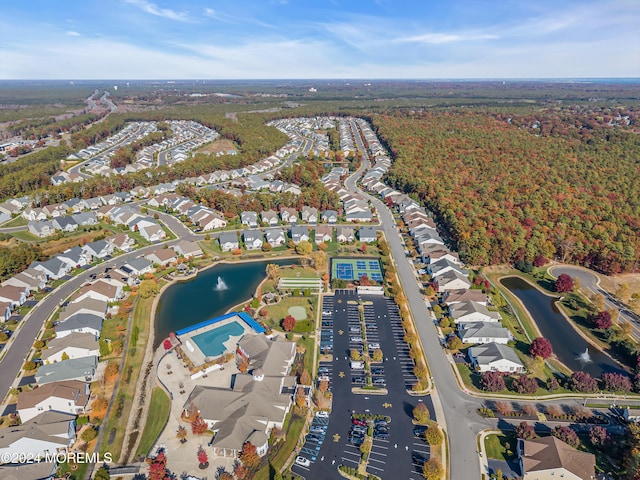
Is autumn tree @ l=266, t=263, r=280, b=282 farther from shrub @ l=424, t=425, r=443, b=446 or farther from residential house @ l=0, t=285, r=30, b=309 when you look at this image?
residential house @ l=0, t=285, r=30, b=309

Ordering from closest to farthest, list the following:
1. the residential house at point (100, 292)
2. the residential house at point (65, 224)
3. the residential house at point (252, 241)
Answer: the residential house at point (100, 292), the residential house at point (252, 241), the residential house at point (65, 224)

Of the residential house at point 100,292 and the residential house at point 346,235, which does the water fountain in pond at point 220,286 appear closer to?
the residential house at point 100,292

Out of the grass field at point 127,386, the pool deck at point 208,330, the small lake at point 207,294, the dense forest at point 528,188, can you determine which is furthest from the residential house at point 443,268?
the grass field at point 127,386

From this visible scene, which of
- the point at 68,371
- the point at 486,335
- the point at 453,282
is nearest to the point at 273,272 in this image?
the point at 453,282

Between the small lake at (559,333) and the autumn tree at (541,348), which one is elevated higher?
the autumn tree at (541,348)

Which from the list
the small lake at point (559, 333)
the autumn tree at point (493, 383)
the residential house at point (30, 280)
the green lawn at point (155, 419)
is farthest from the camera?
the residential house at point (30, 280)

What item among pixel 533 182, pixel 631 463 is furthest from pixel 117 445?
pixel 533 182

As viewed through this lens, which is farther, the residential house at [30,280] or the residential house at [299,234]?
the residential house at [299,234]

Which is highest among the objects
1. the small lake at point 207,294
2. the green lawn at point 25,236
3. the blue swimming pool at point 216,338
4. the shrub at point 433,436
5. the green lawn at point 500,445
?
the shrub at point 433,436
